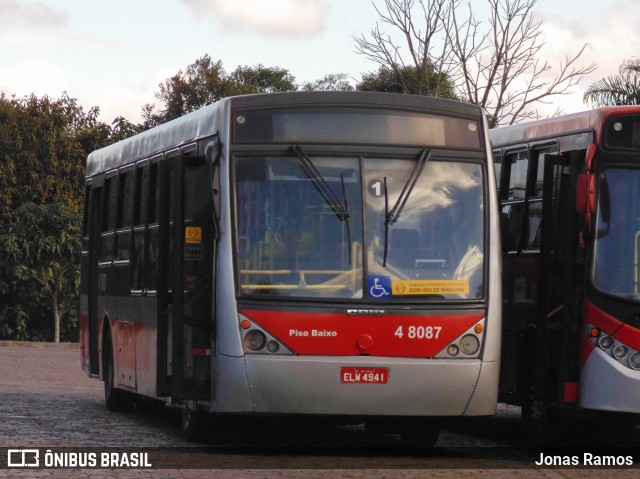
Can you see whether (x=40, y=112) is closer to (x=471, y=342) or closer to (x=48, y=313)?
(x=48, y=313)

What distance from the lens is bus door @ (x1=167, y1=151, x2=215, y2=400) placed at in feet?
44.1

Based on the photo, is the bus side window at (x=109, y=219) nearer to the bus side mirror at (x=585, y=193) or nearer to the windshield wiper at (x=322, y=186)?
the windshield wiper at (x=322, y=186)

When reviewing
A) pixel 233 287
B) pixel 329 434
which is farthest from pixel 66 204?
pixel 233 287

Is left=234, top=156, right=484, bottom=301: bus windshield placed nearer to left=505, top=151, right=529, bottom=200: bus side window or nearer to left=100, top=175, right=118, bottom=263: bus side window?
left=505, top=151, right=529, bottom=200: bus side window

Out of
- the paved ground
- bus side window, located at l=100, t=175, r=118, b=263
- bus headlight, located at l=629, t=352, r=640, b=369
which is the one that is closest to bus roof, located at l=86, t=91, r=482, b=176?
bus headlight, located at l=629, t=352, r=640, b=369

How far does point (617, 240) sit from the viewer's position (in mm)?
13656

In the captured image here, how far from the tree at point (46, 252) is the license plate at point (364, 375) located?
105 ft

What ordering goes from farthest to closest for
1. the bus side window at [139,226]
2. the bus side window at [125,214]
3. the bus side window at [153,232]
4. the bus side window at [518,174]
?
the bus side window at [125,214] < the bus side window at [139,226] < the bus side window at [518,174] < the bus side window at [153,232]

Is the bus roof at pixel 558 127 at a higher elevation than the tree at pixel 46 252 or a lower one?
higher

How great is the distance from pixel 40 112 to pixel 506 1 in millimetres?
18594

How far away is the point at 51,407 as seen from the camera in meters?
19.1

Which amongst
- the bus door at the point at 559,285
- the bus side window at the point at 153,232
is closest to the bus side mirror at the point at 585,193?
the bus door at the point at 559,285

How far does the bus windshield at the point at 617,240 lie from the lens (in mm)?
13633

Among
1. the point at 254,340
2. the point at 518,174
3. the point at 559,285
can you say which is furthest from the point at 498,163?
the point at 254,340
